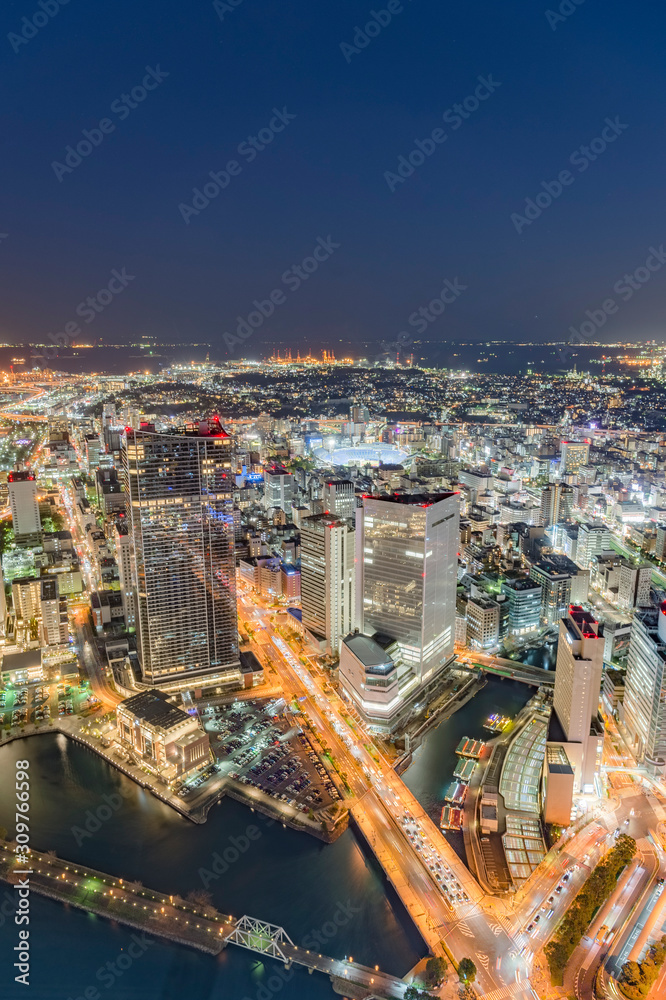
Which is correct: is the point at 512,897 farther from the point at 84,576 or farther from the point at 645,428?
the point at 645,428

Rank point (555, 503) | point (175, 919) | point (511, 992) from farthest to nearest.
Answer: point (555, 503), point (175, 919), point (511, 992)

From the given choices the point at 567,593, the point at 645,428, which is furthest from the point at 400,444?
the point at 567,593

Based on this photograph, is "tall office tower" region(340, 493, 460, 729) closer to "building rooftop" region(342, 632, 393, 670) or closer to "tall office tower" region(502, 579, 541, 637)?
"building rooftop" region(342, 632, 393, 670)

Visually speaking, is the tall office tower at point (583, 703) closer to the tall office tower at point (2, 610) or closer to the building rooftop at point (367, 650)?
the building rooftop at point (367, 650)

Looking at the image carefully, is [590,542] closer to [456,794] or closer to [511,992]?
[456,794]

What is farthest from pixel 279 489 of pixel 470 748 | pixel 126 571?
pixel 470 748
